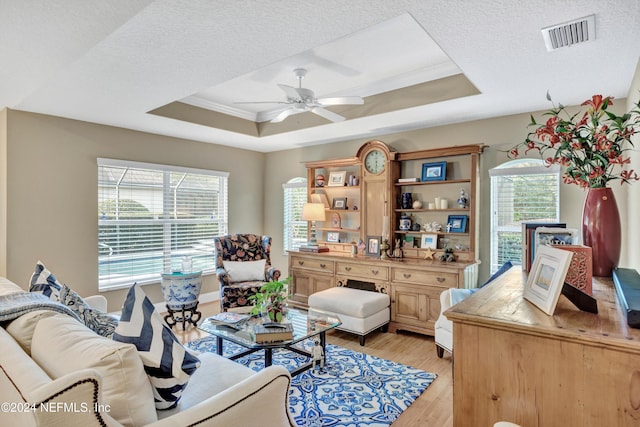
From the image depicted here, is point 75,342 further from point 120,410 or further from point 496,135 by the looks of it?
point 496,135

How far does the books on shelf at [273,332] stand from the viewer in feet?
8.62

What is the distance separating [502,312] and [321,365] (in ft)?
7.19

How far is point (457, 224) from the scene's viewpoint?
4125mm

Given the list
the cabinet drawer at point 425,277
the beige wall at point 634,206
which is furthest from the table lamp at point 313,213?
the beige wall at point 634,206

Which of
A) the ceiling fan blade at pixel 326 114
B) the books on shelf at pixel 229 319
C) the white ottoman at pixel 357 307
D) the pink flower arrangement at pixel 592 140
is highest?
the ceiling fan blade at pixel 326 114

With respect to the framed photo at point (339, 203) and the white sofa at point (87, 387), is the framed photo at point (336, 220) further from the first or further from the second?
the white sofa at point (87, 387)

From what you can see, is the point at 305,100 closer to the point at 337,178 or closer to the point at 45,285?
the point at 337,178

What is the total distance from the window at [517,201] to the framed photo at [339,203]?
1.97 meters

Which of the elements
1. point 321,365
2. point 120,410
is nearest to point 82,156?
point 321,365

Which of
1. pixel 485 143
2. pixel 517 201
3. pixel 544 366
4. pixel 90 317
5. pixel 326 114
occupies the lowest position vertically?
pixel 90 317

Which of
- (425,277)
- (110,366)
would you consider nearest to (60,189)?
(110,366)

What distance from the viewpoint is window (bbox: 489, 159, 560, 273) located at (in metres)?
3.69

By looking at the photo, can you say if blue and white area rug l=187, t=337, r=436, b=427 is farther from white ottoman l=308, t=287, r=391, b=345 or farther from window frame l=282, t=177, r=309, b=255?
window frame l=282, t=177, r=309, b=255

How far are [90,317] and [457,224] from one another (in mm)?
3648
